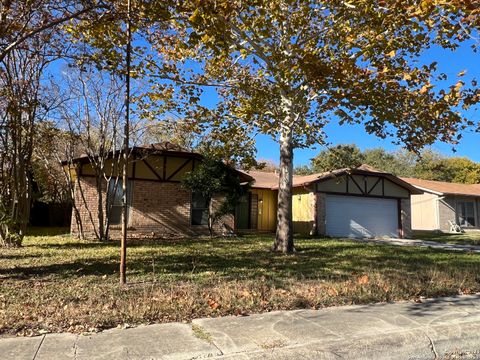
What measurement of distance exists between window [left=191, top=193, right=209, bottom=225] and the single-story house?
45 millimetres

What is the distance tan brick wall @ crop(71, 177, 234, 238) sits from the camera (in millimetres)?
17688

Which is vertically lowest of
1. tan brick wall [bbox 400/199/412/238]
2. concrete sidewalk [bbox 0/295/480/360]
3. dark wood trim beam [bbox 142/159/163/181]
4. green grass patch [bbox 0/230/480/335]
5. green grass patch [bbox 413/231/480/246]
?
concrete sidewalk [bbox 0/295/480/360]

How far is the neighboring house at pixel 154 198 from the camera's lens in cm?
1766

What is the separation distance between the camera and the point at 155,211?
18.7 meters

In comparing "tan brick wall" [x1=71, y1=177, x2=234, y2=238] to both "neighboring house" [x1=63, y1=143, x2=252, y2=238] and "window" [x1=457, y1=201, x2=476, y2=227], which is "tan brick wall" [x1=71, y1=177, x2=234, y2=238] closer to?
"neighboring house" [x1=63, y1=143, x2=252, y2=238]

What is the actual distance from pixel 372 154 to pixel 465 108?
4819 cm

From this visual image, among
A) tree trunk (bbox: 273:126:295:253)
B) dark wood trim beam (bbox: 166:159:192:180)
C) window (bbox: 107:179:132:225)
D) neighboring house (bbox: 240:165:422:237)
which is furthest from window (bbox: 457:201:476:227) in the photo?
window (bbox: 107:179:132:225)

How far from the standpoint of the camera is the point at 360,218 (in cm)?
2320

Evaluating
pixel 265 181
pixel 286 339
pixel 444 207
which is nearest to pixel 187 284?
pixel 286 339

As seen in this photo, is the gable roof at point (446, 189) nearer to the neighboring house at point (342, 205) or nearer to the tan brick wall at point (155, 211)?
the neighboring house at point (342, 205)

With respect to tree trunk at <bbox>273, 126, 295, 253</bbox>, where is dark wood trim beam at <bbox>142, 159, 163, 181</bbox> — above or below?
above

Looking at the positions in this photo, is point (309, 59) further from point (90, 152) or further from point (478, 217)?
point (478, 217)

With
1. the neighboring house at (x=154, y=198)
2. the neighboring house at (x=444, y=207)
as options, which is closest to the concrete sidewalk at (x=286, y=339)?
the neighboring house at (x=154, y=198)

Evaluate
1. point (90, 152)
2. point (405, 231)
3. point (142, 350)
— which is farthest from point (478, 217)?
point (142, 350)
